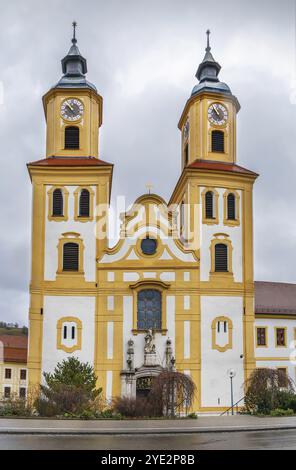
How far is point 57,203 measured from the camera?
40.5 meters

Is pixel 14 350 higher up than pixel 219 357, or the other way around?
pixel 14 350

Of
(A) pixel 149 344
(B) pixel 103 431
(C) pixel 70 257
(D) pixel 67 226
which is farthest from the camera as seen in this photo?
(D) pixel 67 226

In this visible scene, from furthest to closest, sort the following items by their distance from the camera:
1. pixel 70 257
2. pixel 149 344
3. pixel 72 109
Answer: pixel 72 109 < pixel 70 257 < pixel 149 344

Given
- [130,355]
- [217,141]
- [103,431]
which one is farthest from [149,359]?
[103,431]

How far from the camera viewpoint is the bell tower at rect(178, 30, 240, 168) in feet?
139

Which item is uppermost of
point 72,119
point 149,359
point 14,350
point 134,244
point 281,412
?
point 72,119

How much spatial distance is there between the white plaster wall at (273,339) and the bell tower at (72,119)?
15779 millimetres

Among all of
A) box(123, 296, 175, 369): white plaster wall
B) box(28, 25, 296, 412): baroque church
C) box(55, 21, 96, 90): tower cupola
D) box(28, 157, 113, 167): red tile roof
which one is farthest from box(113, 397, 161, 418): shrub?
box(55, 21, 96, 90): tower cupola

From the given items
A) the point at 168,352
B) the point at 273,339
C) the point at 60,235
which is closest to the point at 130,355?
the point at 168,352

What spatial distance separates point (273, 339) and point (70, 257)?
14.8 m

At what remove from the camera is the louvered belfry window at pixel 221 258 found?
40156 millimetres

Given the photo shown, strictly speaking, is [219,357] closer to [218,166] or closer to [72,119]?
[218,166]

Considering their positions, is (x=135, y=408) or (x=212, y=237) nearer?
(x=135, y=408)

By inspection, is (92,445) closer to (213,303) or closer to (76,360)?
(76,360)
